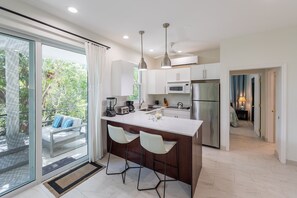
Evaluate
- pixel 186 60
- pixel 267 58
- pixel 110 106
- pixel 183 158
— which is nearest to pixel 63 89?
pixel 110 106

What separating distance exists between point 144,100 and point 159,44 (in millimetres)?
1887

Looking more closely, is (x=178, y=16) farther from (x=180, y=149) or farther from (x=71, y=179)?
(x=71, y=179)

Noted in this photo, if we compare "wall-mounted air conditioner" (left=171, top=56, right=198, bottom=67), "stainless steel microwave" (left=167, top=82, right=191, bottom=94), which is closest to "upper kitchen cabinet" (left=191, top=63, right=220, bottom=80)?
"stainless steel microwave" (left=167, top=82, right=191, bottom=94)

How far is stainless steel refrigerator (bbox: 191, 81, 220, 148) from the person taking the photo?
3591 mm

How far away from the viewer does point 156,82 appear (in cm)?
492

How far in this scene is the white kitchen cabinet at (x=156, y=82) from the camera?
15.9 ft

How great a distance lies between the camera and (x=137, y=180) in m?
2.40

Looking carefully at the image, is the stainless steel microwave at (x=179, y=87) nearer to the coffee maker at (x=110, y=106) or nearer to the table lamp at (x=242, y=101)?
the coffee maker at (x=110, y=106)

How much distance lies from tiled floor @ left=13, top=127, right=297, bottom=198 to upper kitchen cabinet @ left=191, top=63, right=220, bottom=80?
6.70 ft

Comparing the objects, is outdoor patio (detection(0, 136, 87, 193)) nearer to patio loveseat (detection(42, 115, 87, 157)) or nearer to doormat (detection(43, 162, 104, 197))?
patio loveseat (detection(42, 115, 87, 157))

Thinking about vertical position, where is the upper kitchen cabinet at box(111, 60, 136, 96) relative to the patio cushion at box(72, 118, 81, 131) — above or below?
above

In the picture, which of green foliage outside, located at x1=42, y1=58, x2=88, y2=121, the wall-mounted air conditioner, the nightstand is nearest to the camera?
green foliage outside, located at x1=42, y1=58, x2=88, y2=121

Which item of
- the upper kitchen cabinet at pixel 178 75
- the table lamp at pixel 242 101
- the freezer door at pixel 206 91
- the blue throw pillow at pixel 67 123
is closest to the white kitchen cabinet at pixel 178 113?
the freezer door at pixel 206 91

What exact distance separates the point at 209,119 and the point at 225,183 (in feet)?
5.47
